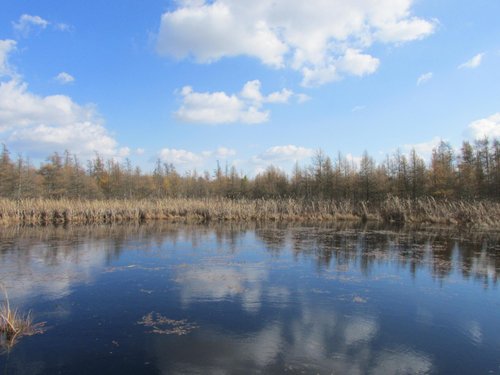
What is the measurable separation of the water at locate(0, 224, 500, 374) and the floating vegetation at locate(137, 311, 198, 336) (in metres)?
0.03

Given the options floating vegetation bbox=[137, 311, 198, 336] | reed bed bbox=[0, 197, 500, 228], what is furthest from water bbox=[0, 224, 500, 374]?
reed bed bbox=[0, 197, 500, 228]

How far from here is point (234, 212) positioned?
2611 centimetres

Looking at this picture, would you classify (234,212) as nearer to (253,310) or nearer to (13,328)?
(253,310)

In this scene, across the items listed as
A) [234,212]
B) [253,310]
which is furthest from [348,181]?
[253,310]

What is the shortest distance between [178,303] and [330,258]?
595 centimetres

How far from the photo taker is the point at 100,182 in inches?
2041

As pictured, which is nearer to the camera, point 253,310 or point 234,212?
point 253,310

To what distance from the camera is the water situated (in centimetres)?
451

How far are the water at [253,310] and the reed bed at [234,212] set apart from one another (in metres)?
10.5

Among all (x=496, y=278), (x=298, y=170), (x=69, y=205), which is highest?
(x=298, y=170)

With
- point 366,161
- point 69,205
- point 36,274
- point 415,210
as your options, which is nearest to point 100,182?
point 69,205

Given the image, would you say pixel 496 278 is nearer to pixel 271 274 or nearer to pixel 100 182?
pixel 271 274

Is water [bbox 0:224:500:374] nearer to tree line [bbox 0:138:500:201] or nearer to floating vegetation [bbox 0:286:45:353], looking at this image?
floating vegetation [bbox 0:286:45:353]

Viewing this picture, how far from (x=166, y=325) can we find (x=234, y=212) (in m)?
20.5
